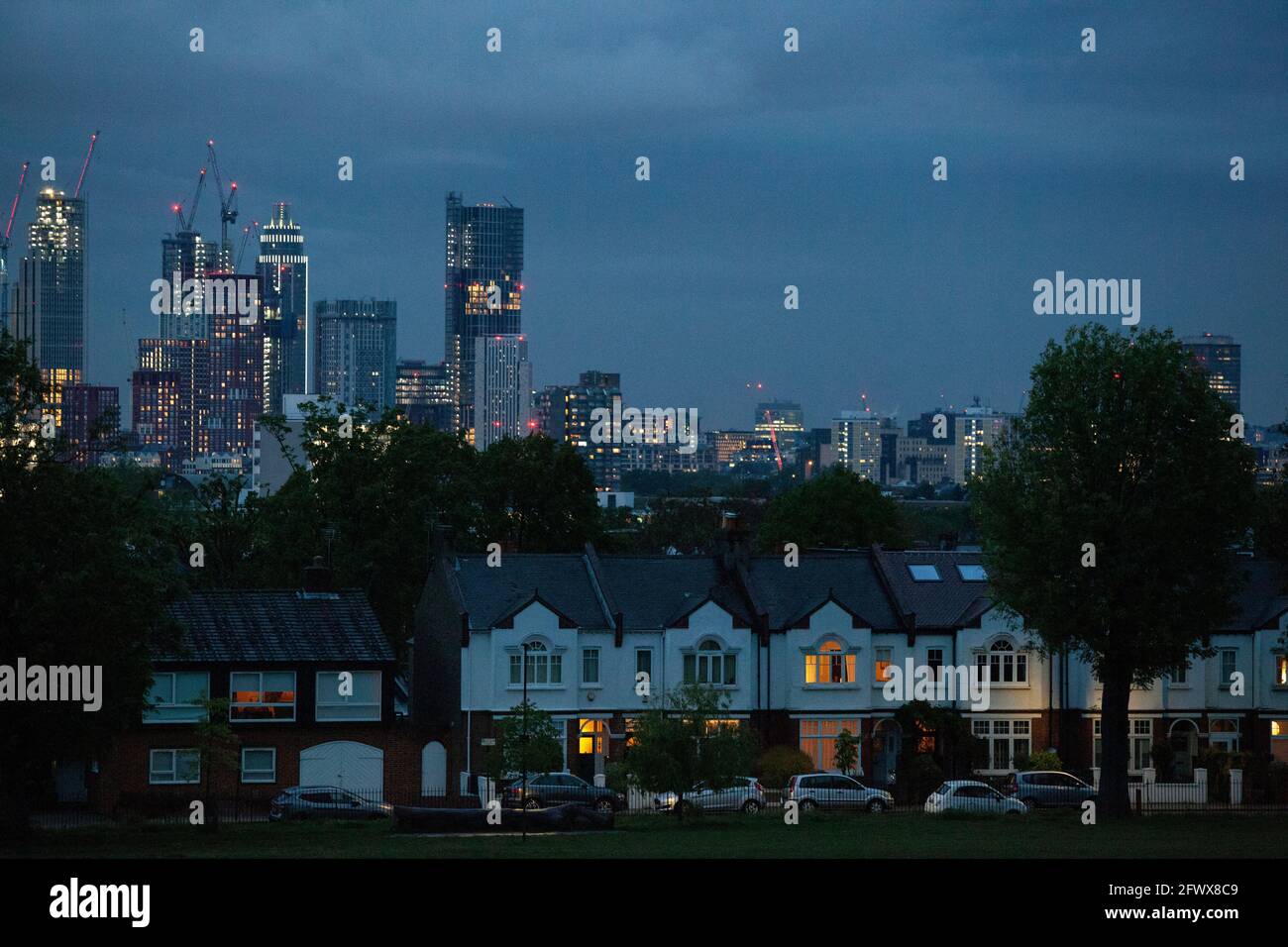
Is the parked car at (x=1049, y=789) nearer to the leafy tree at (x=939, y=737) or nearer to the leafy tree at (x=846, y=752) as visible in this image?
the leafy tree at (x=939, y=737)

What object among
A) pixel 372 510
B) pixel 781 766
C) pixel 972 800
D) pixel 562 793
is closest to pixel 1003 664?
pixel 781 766

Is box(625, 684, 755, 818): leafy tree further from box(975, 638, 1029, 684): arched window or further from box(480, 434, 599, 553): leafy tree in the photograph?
box(480, 434, 599, 553): leafy tree

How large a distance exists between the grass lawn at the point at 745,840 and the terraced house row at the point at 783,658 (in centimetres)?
1486

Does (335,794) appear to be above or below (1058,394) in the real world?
below

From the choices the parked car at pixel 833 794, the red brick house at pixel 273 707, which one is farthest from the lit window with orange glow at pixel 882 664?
the red brick house at pixel 273 707

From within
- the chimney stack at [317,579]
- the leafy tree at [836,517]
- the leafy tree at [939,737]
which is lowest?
the leafy tree at [939,737]

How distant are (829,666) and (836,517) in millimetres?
43523

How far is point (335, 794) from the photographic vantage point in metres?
53.9

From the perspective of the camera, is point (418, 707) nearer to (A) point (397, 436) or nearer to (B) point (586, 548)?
(B) point (586, 548)

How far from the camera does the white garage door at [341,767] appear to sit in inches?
2351

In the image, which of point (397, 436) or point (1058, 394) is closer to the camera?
point (1058, 394)

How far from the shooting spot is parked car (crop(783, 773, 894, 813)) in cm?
5528

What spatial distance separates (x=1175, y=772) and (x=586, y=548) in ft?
79.5
